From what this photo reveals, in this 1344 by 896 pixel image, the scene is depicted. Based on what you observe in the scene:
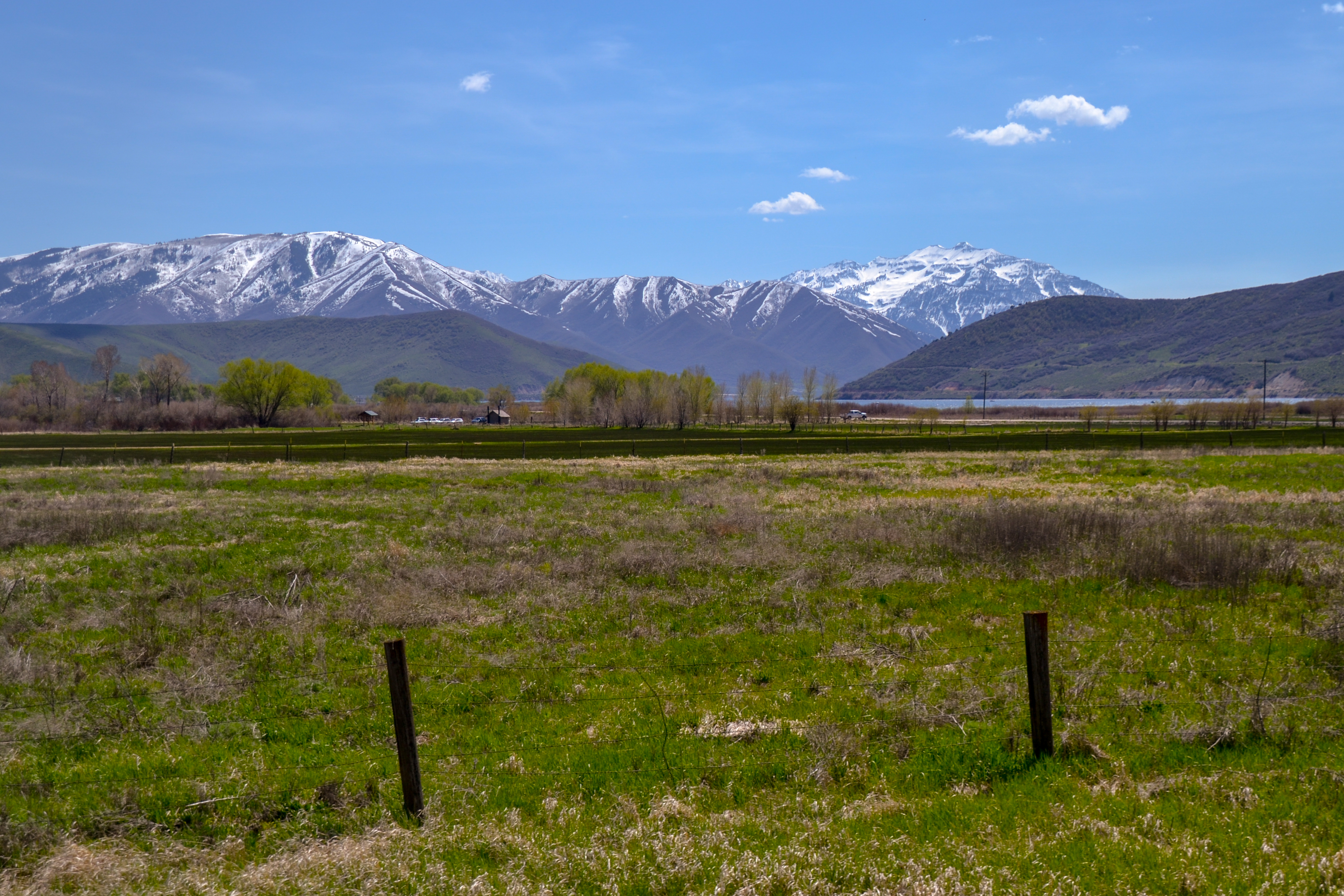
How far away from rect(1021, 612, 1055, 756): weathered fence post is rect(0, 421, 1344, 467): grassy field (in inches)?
2472

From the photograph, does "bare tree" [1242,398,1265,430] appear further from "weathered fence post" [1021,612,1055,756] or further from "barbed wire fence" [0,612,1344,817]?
"weathered fence post" [1021,612,1055,756]

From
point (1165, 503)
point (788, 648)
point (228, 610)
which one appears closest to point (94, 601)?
point (228, 610)

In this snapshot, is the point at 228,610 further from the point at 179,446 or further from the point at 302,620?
the point at 179,446

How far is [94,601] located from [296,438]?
97579 mm

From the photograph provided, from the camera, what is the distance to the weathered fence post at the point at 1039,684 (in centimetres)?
808

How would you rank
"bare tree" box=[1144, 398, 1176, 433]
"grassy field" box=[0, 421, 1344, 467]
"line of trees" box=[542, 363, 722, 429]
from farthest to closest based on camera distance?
"line of trees" box=[542, 363, 722, 429]
"bare tree" box=[1144, 398, 1176, 433]
"grassy field" box=[0, 421, 1344, 467]

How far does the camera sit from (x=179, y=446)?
86.2 metres

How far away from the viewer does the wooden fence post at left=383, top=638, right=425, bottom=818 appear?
24.3 feet

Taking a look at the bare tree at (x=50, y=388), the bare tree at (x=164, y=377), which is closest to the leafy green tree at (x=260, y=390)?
the bare tree at (x=164, y=377)

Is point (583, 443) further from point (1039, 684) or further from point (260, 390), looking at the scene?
point (260, 390)

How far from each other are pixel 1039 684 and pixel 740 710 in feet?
13.3

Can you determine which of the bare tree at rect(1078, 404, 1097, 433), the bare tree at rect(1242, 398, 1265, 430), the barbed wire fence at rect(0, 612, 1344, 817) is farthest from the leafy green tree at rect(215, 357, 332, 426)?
the bare tree at rect(1242, 398, 1265, 430)

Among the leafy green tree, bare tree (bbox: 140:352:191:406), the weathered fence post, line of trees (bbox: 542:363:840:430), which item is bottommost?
the weathered fence post

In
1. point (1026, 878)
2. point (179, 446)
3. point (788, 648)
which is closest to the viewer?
point (1026, 878)
